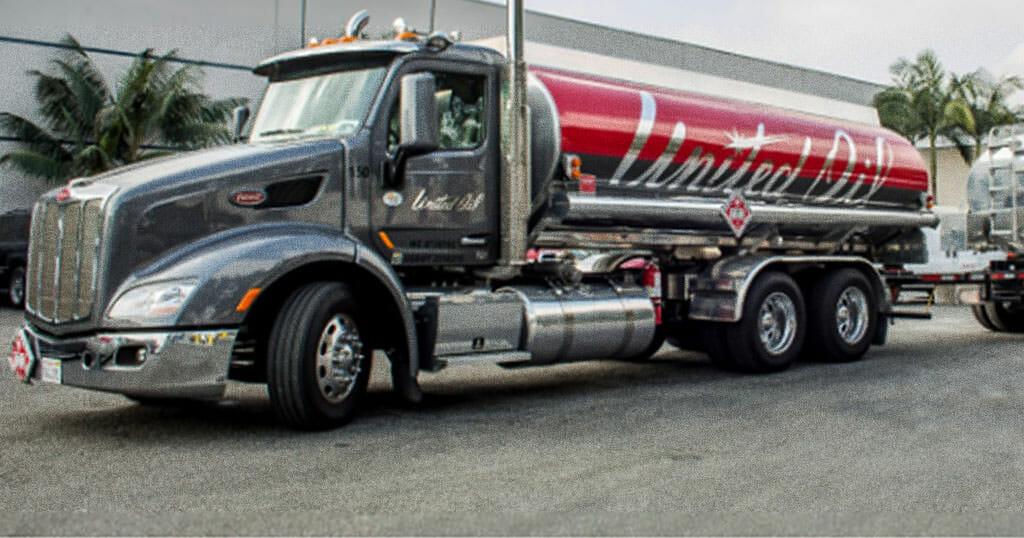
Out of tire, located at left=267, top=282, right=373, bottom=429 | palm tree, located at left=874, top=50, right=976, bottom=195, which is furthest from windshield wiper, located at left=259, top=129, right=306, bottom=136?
palm tree, located at left=874, top=50, right=976, bottom=195

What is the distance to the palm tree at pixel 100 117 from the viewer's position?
2547 cm

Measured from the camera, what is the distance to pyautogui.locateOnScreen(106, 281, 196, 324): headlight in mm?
6992

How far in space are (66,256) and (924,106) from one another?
37.6m

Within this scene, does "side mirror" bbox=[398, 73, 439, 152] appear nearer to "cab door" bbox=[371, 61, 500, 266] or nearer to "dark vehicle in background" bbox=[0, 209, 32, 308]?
"cab door" bbox=[371, 61, 500, 266]

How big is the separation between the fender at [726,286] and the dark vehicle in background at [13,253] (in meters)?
15.6

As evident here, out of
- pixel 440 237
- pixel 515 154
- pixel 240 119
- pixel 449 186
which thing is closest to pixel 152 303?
pixel 440 237

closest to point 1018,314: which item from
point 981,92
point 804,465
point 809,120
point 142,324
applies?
point 809,120

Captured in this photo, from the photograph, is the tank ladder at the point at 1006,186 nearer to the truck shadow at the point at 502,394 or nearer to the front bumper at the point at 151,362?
the truck shadow at the point at 502,394

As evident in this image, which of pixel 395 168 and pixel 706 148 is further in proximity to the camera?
pixel 706 148

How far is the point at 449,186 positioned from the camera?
8773 mm

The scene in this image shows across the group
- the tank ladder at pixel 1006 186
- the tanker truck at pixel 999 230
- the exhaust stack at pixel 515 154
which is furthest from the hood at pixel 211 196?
the tank ladder at pixel 1006 186

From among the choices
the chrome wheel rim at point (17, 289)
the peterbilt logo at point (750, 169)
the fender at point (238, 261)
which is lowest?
the chrome wheel rim at point (17, 289)

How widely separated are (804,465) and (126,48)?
23935 millimetres

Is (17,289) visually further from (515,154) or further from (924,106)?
(924,106)
